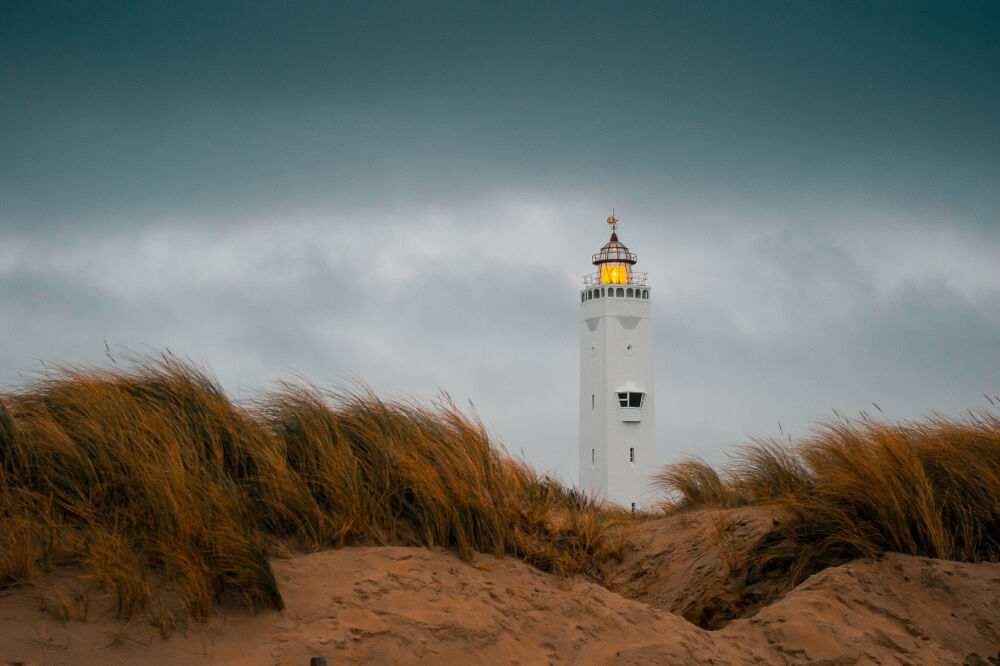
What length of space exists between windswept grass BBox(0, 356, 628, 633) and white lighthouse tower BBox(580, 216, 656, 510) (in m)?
26.8

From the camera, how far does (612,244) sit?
36.3m

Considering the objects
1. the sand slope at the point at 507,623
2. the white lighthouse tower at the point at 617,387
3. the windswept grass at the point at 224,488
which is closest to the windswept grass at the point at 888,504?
the sand slope at the point at 507,623

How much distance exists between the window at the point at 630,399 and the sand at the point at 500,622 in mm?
27483

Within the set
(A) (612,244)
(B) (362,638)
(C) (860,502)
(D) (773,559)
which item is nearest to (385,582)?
(B) (362,638)

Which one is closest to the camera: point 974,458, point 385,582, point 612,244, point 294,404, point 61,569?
point 61,569

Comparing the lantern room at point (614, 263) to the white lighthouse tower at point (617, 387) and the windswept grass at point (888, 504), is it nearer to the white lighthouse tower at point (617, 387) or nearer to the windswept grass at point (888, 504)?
the white lighthouse tower at point (617, 387)

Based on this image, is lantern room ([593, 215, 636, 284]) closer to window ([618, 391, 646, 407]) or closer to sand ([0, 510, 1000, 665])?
window ([618, 391, 646, 407])

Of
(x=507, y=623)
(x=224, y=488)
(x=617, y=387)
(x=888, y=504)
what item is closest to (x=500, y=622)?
(x=507, y=623)

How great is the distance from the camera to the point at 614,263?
35.1 m

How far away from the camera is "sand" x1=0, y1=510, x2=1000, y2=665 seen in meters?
3.93

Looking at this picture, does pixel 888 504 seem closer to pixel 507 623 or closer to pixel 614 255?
pixel 507 623

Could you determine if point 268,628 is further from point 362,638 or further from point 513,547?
point 513,547

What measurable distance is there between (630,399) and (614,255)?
642 centimetres

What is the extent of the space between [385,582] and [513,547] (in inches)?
43.5
